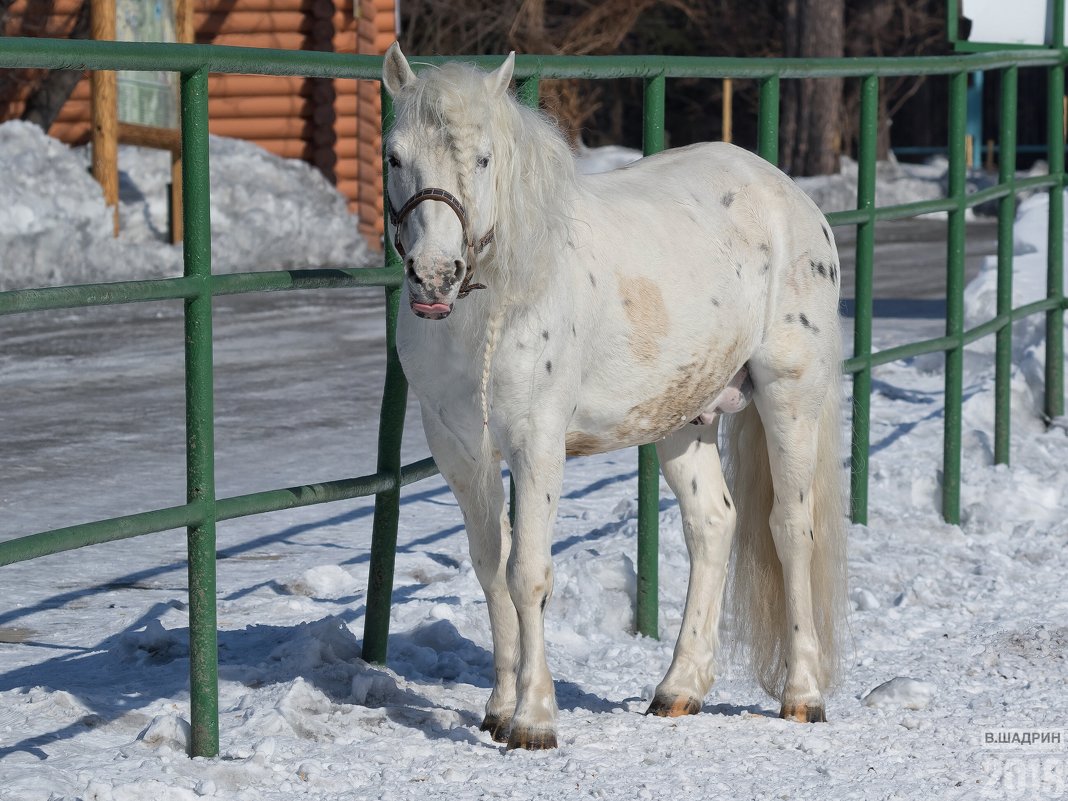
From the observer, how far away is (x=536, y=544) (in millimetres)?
3176

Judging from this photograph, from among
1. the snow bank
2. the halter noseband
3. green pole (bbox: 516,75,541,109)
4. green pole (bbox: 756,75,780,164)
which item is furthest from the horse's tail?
the snow bank

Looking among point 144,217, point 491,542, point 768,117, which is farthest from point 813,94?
point 491,542

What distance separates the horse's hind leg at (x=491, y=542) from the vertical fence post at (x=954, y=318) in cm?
277

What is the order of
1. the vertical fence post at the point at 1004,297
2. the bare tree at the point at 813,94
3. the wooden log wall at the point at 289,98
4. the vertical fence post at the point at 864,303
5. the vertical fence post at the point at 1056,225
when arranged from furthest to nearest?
the bare tree at the point at 813,94 < the wooden log wall at the point at 289,98 < the vertical fence post at the point at 1056,225 < the vertical fence post at the point at 1004,297 < the vertical fence post at the point at 864,303

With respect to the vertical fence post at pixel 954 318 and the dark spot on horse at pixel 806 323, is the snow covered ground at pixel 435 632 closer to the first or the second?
the vertical fence post at pixel 954 318

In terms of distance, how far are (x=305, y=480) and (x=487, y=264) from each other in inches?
124

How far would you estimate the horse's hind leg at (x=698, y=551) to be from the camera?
3.75m

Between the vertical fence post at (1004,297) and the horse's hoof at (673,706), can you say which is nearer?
the horse's hoof at (673,706)

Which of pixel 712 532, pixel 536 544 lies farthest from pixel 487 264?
pixel 712 532

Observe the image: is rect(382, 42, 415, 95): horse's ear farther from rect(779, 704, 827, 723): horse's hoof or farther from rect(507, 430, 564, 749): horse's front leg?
rect(779, 704, 827, 723): horse's hoof

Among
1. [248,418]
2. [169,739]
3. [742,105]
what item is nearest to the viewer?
[169,739]

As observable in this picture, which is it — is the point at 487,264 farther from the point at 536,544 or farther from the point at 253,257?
the point at 253,257

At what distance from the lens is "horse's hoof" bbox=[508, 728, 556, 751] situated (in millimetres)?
3283

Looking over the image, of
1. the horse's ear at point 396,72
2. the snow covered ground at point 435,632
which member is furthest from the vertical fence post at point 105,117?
A: the horse's ear at point 396,72
